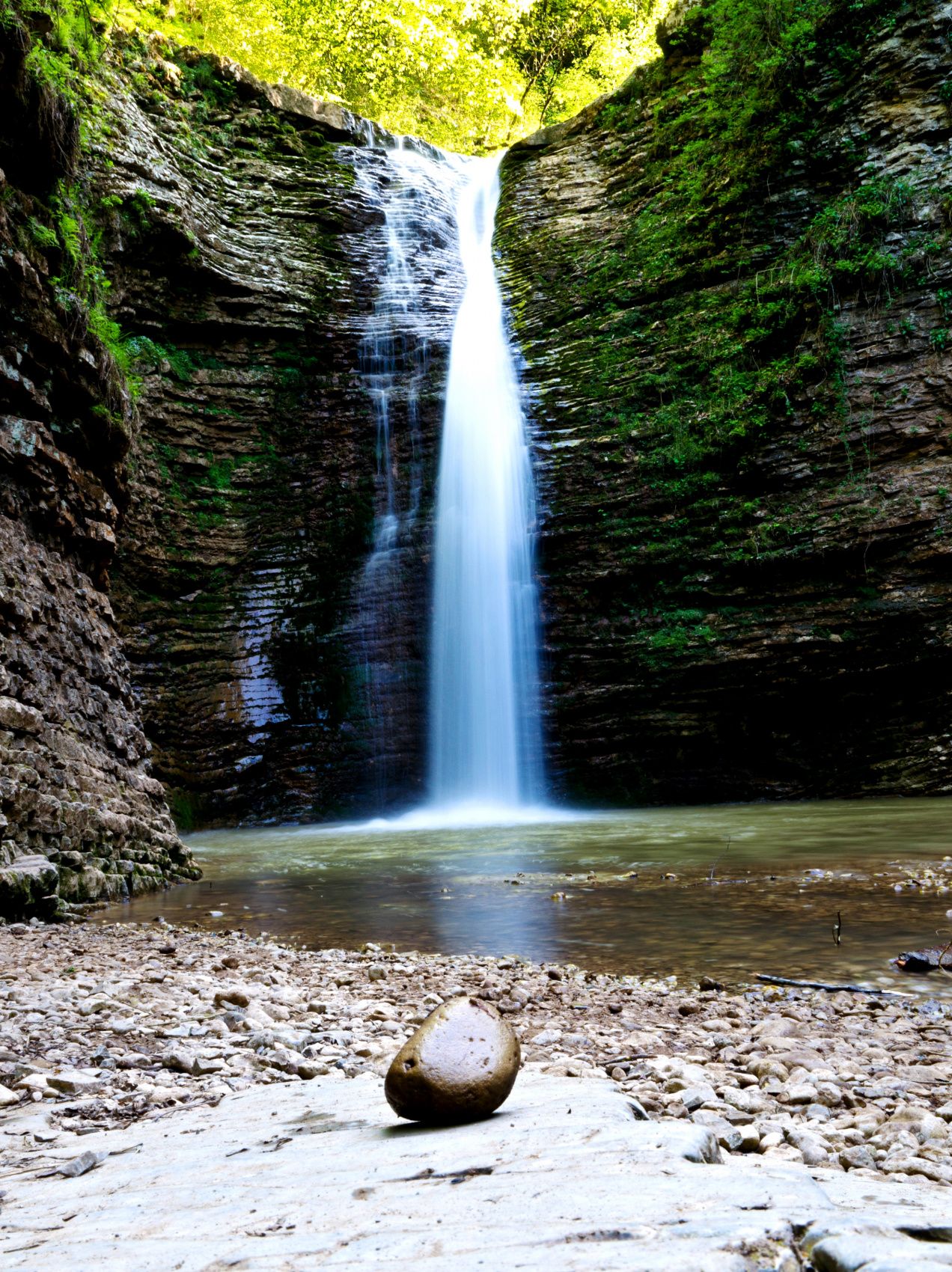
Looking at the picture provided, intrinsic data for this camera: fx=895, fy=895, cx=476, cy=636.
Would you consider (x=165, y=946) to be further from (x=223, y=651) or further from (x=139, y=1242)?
(x=223, y=651)

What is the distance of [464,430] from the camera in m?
16.4

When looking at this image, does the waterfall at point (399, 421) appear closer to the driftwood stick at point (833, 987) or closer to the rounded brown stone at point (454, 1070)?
the driftwood stick at point (833, 987)

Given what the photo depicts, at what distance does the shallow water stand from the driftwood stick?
0.40ft

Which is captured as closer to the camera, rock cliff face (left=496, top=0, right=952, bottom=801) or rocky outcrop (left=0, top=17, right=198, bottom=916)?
rocky outcrop (left=0, top=17, right=198, bottom=916)

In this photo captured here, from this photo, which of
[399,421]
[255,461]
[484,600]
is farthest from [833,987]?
[255,461]

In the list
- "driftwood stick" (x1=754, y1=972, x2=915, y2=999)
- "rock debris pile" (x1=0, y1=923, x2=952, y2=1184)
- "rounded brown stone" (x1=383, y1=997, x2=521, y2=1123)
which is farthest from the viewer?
"driftwood stick" (x1=754, y1=972, x2=915, y2=999)

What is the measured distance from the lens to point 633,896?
5.86 metres

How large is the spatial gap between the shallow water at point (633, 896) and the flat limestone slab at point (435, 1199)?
2444 millimetres

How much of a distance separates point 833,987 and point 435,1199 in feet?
8.72

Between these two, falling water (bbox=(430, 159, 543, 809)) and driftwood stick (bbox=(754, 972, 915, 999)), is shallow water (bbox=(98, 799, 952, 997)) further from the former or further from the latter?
falling water (bbox=(430, 159, 543, 809))

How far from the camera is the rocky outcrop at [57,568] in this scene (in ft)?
19.8

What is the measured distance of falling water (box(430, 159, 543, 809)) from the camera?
48.6ft

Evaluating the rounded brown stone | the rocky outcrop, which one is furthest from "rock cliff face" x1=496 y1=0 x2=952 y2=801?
the rounded brown stone

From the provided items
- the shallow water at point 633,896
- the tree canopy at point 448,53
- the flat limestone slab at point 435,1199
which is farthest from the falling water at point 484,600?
the tree canopy at point 448,53
